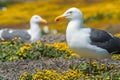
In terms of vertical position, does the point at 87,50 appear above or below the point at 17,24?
above

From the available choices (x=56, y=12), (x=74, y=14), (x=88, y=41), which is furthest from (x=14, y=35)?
(x=56, y=12)

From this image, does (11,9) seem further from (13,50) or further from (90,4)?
(13,50)

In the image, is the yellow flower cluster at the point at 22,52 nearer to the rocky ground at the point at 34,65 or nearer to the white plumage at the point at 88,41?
the rocky ground at the point at 34,65

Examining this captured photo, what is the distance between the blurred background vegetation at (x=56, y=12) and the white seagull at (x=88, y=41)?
29609 millimetres

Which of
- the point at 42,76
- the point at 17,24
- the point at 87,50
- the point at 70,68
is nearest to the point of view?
the point at 42,76

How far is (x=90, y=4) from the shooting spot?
71562 mm

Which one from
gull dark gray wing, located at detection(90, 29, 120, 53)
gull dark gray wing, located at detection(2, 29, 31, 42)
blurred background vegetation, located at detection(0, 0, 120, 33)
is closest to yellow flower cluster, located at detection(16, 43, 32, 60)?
gull dark gray wing, located at detection(90, 29, 120, 53)

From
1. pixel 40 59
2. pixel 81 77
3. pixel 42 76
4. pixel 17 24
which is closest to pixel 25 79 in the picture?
pixel 42 76

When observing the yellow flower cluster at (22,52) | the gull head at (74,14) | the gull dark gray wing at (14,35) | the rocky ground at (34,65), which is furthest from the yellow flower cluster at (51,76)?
the gull dark gray wing at (14,35)

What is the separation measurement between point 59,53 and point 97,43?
303cm

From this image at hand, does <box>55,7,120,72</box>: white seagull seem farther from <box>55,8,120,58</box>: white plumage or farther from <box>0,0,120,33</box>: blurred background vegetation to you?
<box>0,0,120,33</box>: blurred background vegetation

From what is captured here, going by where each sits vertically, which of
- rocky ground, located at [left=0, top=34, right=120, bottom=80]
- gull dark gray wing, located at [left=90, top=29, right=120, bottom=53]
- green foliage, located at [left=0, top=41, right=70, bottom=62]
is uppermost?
gull dark gray wing, located at [left=90, top=29, right=120, bottom=53]

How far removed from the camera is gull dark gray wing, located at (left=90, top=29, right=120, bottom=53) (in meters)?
12.0

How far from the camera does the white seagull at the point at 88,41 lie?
11766 millimetres
